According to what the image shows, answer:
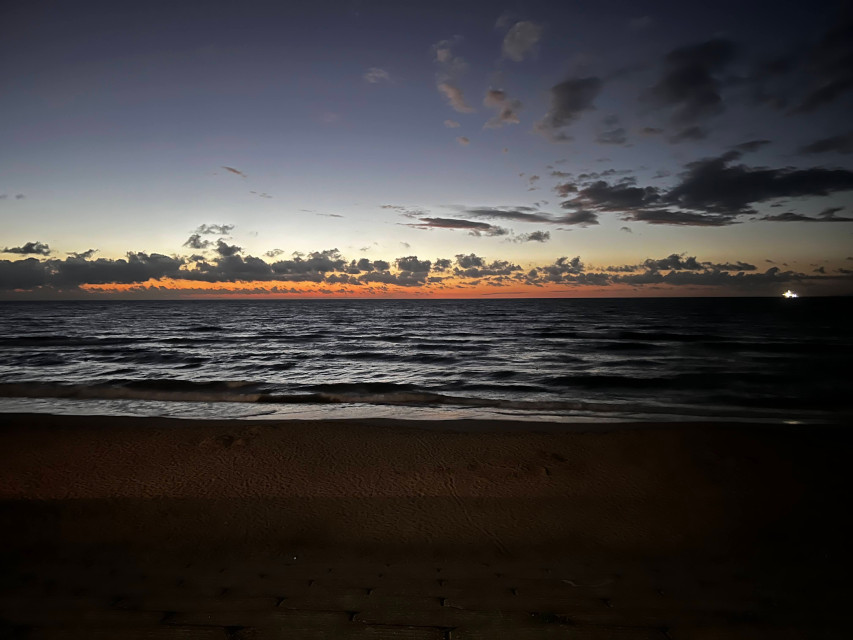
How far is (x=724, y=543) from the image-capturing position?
515 cm

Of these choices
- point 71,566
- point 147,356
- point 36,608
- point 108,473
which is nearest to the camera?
point 36,608

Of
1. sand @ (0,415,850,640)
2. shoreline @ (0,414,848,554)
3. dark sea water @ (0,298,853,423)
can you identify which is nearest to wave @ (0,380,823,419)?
dark sea water @ (0,298,853,423)

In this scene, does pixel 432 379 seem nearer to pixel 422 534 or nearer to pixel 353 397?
pixel 353 397

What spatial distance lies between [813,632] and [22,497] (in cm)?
956

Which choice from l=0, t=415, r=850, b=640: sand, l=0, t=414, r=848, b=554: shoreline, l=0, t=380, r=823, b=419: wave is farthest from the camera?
l=0, t=380, r=823, b=419: wave

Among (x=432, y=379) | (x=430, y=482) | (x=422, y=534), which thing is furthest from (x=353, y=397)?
(x=422, y=534)

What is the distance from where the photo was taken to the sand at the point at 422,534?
11.9ft

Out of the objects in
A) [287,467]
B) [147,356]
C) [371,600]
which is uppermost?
[371,600]

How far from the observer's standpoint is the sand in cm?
362

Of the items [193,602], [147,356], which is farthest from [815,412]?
[147,356]

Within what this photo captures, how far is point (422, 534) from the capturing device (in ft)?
17.5

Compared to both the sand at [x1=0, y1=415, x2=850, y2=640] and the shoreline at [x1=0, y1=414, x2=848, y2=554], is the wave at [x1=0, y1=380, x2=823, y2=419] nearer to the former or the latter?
the shoreline at [x1=0, y1=414, x2=848, y2=554]

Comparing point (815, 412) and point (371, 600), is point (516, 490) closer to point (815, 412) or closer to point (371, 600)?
point (371, 600)

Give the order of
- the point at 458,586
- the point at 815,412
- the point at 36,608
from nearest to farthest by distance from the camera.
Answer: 1. the point at 36,608
2. the point at 458,586
3. the point at 815,412
